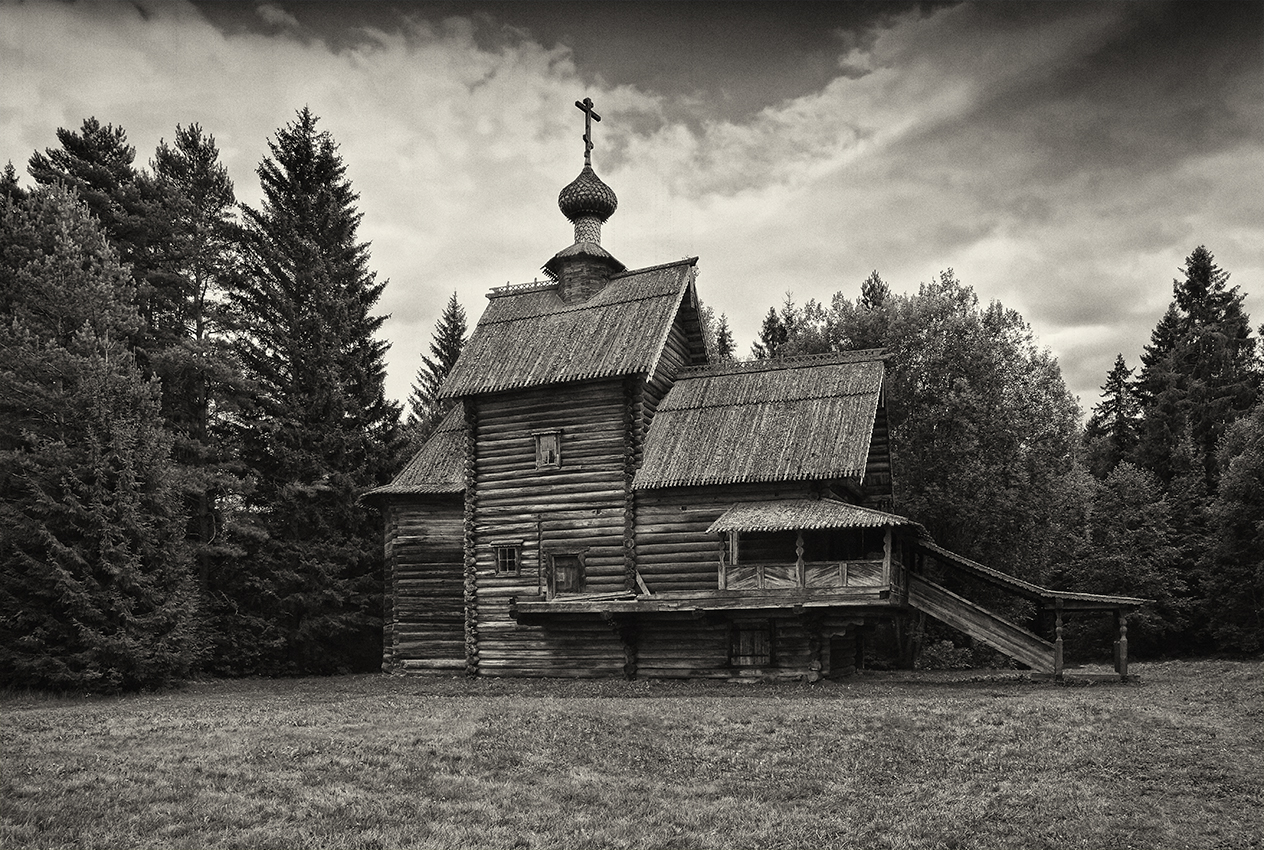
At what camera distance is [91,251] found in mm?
28547

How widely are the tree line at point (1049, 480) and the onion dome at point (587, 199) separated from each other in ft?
43.0

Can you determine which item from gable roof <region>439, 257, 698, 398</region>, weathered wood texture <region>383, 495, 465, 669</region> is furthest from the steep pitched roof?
gable roof <region>439, 257, 698, 398</region>

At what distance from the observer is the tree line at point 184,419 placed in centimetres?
2555

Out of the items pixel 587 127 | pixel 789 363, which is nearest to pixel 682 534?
pixel 789 363

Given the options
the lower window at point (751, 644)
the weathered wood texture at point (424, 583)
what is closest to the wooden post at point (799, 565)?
the lower window at point (751, 644)

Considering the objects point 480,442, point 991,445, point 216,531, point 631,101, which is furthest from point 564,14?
point 991,445

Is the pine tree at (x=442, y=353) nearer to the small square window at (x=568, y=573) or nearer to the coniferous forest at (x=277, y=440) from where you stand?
the coniferous forest at (x=277, y=440)

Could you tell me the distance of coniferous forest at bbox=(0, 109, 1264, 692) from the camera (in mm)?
25812

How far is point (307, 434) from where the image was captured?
35156 mm

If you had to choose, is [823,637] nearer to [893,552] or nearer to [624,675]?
[893,552]

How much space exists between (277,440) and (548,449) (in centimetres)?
1177

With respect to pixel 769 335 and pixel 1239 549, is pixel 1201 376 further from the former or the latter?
pixel 769 335

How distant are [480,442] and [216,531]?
36.0ft

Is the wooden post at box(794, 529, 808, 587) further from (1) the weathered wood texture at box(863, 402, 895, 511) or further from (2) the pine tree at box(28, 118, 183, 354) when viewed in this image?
(2) the pine tree at box(28, 118, 183, 354)
